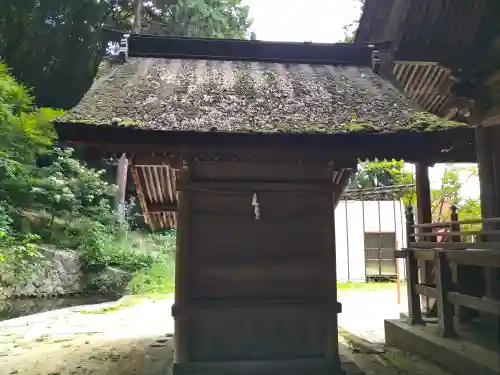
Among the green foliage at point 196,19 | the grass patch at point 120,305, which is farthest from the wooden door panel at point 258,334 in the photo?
the green foliage at point 196,19

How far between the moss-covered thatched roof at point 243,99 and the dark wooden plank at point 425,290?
2.69 m

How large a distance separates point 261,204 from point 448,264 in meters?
2.67

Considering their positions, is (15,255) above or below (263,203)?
below

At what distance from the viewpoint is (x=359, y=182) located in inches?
1045

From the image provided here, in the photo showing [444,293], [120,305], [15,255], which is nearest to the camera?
[444,293]

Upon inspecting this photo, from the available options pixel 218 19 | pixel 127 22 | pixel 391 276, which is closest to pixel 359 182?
pixel 391 276

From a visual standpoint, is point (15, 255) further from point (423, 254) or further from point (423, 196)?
point (423, 254)

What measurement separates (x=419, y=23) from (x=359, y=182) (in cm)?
2131

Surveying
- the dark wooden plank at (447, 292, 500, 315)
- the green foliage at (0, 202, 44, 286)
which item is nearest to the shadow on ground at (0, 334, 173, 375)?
the dark wooden plank at (447, 292, 500, 315)

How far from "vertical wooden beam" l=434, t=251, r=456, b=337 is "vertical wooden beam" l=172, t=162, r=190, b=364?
10.7 ft

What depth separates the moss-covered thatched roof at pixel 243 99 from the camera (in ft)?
14.4

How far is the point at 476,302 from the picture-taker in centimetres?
495

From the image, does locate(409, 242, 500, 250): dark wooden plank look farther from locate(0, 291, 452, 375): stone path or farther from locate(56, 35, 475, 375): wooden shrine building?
locate(0, 291, 452, 375): stone path

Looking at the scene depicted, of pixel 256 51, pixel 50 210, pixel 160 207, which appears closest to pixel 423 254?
pixel 256 51
